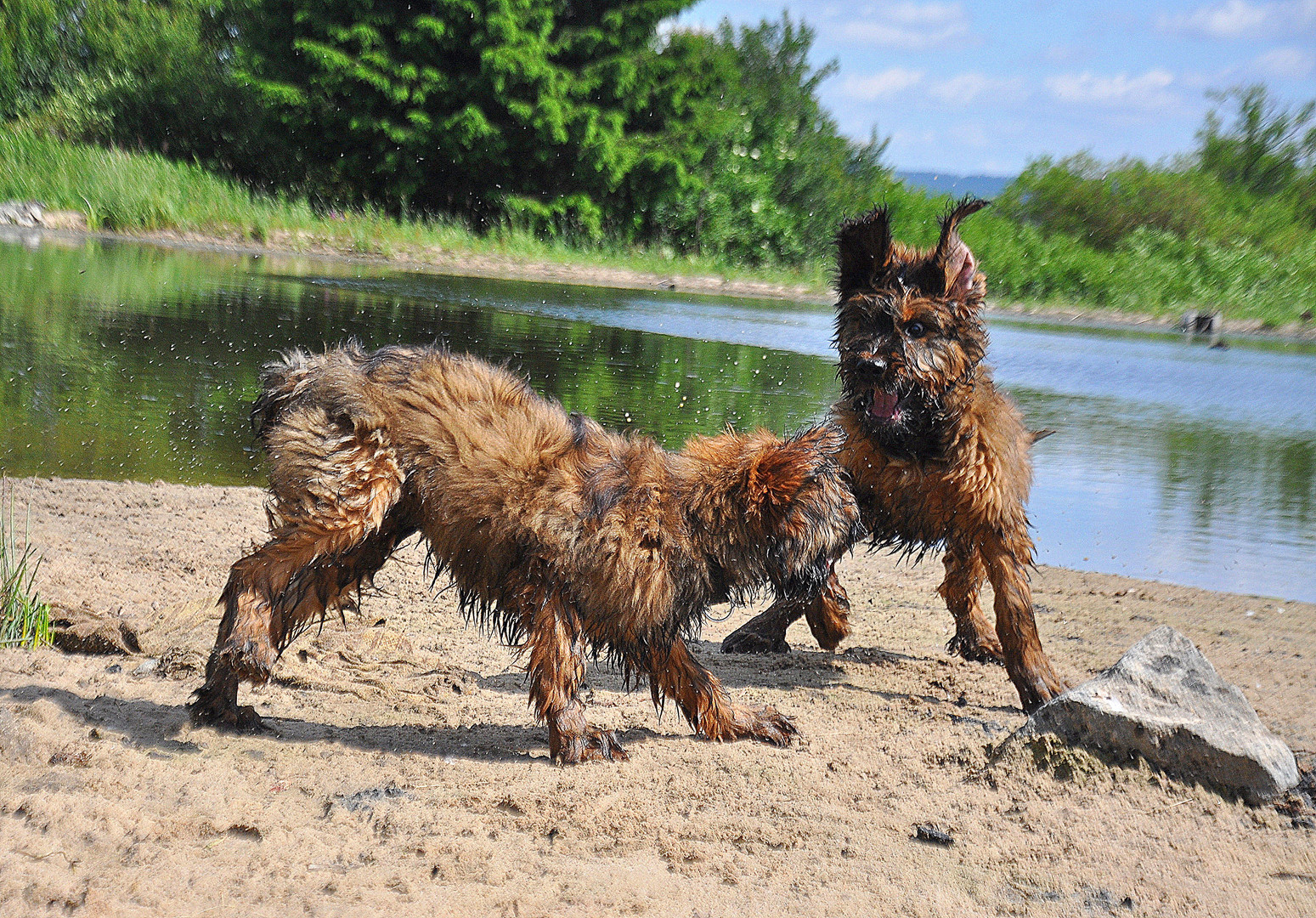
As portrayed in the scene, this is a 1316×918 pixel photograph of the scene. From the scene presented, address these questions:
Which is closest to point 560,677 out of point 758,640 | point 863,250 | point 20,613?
point 758,640

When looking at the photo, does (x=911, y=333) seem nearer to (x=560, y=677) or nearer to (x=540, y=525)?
(x=540, y=525)

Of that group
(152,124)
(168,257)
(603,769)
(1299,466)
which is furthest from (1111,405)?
(152,124)

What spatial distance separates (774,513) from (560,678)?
3.56 feet

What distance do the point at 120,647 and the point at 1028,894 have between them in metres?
4.07

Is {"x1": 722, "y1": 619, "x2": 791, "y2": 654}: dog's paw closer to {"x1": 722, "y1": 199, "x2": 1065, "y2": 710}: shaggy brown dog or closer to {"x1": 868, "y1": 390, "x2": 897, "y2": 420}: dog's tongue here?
{"x1": 722, "y1": 199, "x2": 1065, "y2": 710}: shaggy brown dog

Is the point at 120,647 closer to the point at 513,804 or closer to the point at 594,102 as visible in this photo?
the point at 513,804

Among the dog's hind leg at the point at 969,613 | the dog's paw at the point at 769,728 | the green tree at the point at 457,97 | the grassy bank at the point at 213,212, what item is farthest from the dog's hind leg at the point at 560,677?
the green tree at the point at 457,97

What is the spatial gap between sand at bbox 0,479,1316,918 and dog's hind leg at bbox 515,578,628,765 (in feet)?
0.35

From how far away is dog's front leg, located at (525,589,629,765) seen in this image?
14.5ft

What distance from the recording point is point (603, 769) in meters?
4.30

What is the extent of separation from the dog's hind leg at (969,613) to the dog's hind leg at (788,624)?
1.85 ft

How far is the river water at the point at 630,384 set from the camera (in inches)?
345

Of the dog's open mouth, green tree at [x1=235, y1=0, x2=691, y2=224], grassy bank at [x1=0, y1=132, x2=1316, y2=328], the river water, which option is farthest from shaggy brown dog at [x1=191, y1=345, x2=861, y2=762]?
green tree at [x1=235, y1=0, x2=691, y2=224]

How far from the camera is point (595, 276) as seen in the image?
2686cm
